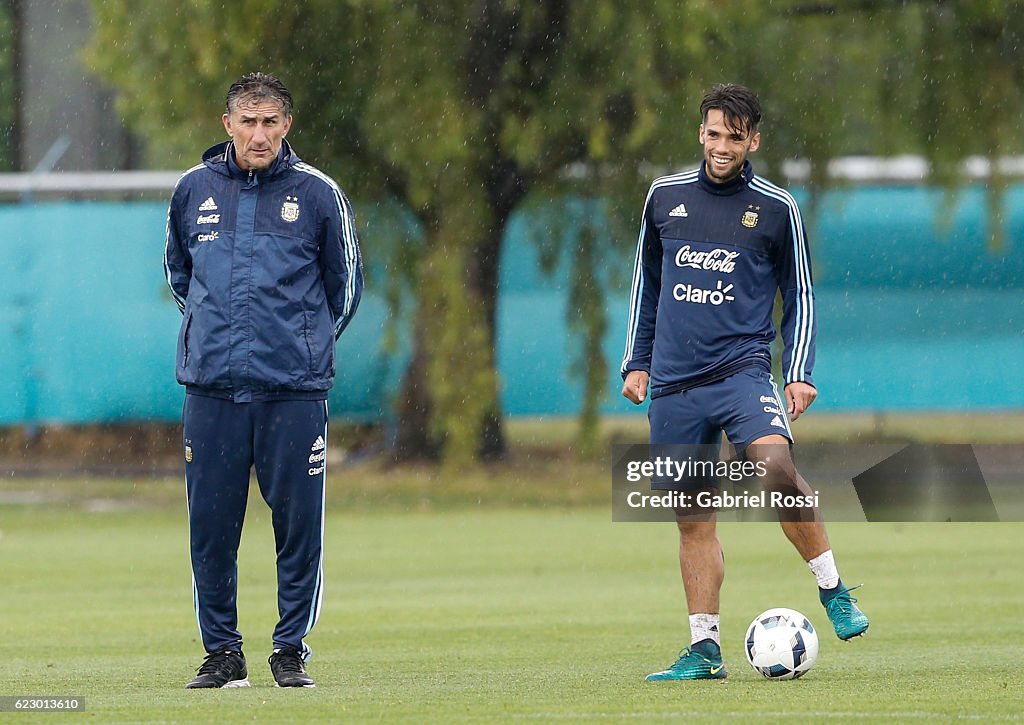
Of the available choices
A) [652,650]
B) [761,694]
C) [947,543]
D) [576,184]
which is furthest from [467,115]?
[761,694]

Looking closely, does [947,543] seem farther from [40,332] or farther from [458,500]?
[40,332]

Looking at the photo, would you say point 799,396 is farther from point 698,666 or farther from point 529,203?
point 529,203

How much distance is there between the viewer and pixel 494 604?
1206 centimetres

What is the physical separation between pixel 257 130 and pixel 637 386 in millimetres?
1949

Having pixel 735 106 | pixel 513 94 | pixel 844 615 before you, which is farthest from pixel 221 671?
pixel 513 94

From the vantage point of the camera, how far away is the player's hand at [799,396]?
795 cm

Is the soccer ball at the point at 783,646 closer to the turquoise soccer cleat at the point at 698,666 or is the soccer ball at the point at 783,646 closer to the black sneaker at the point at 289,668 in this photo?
the turquoise soccer cleat at the point at 698,666

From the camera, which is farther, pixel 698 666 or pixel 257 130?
pixel 698 666

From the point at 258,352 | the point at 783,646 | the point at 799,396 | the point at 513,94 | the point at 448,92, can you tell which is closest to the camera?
the point at 258,352

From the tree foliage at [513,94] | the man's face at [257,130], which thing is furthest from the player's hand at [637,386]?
the tree foliage at [513,94]

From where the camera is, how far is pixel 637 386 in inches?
325

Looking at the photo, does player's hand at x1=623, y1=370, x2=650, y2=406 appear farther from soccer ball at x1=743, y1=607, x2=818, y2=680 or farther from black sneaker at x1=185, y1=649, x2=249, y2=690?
black sneaker at x1=185, y1=649, x2=249, y2=690

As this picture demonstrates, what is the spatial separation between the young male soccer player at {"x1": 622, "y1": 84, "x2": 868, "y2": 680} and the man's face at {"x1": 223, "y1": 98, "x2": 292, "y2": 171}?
5.50ft

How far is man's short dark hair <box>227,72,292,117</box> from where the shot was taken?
25.2 ft
